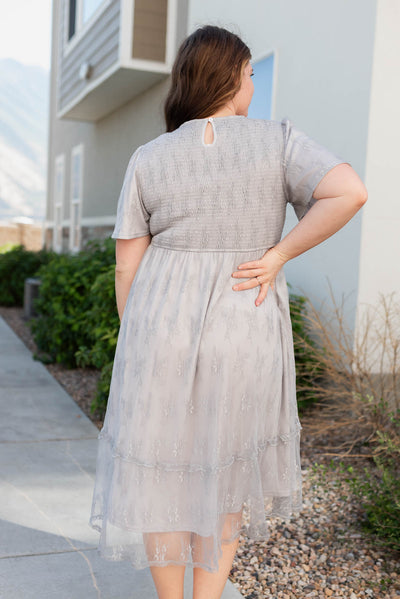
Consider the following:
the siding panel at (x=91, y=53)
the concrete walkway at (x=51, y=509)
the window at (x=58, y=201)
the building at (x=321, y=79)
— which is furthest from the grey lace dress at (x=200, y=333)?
the window at (x=58, y=201)

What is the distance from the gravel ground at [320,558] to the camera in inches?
96.0

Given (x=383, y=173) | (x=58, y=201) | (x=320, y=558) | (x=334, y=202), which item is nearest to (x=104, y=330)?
(x=383, y=173)

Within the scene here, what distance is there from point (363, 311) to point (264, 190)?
2616mm

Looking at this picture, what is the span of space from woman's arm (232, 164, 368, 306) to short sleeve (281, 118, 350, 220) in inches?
0.8

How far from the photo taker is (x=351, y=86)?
4258 mm

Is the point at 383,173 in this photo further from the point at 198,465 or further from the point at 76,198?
the point at 76,198

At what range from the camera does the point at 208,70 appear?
1.74 metres

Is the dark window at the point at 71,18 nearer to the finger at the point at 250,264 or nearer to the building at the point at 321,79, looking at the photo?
the building at the point at 321,79

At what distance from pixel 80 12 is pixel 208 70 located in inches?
364

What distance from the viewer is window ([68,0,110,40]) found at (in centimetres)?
889

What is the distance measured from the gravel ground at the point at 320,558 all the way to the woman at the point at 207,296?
0.81m

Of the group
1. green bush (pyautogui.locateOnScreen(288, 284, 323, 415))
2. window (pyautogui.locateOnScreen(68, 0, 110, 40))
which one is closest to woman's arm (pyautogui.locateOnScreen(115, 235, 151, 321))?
green bush (pyautogui.locateOnScreen(288, 284, 323, 415))

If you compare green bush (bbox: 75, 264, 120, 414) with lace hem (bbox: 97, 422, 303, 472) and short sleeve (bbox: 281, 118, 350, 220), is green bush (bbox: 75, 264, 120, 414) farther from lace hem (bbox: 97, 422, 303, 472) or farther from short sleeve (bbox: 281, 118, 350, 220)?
short sleeve (bbox: 281, 118, 350, 220)

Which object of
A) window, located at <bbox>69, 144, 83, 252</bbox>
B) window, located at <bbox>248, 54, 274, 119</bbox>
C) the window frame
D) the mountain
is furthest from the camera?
the mountain
